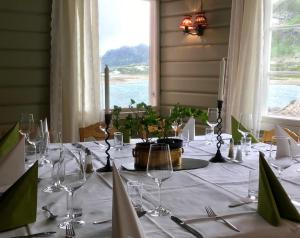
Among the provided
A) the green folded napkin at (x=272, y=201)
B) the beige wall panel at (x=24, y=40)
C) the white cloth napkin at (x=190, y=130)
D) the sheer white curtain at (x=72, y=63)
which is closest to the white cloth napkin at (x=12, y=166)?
the green folded napkin at (x=272, y=201)

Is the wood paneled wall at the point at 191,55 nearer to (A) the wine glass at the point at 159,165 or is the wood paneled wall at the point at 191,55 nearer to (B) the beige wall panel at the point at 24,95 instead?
(B) the beige wall panel at the point at 24,95

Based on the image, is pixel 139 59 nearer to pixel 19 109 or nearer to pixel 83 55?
pixel 83 55

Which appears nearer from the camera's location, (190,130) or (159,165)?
(159,165)

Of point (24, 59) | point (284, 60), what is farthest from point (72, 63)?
point (284, 60)

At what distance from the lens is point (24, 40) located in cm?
422

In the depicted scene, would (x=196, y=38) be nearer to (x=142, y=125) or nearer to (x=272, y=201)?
(x=142, y=125)

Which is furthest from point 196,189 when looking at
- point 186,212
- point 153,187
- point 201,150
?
point 201,150

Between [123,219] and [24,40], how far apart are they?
11.6 feet

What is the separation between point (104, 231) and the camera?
47.9 inches

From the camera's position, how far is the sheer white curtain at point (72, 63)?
424 centimetres

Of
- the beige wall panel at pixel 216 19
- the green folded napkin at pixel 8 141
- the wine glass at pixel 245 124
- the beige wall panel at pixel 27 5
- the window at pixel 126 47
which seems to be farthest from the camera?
the window at pixel 126 47

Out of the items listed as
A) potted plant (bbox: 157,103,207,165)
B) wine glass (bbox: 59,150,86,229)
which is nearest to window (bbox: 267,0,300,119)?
potted plant (bbox: 157,103,207,165)

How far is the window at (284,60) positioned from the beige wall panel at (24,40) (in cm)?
241

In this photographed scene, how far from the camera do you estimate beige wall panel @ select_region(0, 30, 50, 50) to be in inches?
162
